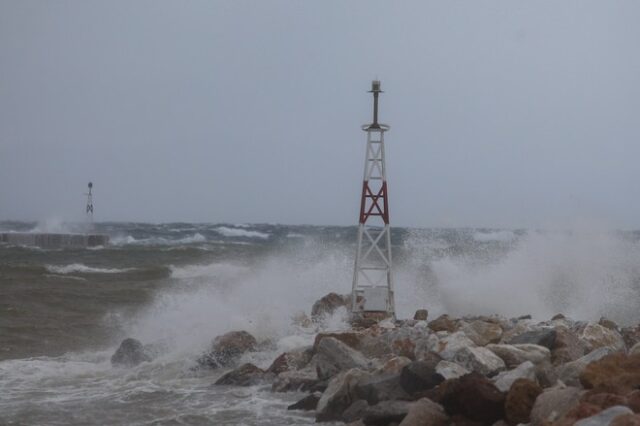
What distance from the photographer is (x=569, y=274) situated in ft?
59.6

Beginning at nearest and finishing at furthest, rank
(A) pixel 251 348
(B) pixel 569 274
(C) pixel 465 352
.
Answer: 1. (C) pixel 465 352
2. (A) pixel 251 348
3. (B) pixel 569 274

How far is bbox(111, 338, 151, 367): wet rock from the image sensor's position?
11139 millimetres

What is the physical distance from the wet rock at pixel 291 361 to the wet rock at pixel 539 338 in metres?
2.53

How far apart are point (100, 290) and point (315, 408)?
1470 cm

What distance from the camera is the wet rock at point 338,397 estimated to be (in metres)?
7.62

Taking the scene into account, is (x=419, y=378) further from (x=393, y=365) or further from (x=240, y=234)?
(x=240, y=234)

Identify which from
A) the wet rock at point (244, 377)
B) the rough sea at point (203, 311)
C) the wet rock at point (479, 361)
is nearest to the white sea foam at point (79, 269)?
the rough sea at point (203, 311)

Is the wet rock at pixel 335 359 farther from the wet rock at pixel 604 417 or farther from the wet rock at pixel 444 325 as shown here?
the wet rock at pixel 604 417

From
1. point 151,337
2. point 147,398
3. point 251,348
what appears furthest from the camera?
point 151,337

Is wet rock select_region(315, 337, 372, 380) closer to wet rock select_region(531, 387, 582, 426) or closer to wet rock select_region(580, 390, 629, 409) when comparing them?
wet rock select_region(531, 387, 582, 426)

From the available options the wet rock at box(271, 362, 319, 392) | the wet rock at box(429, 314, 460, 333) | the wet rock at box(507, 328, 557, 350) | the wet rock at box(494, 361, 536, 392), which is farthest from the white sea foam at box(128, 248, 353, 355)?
the wet rock at box(494, 361, 536, 392)

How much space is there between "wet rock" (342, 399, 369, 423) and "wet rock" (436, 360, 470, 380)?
2.47ft

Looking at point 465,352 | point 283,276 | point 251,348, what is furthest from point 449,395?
point 283,276

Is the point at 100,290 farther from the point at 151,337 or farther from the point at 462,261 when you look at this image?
the point at 462,261
